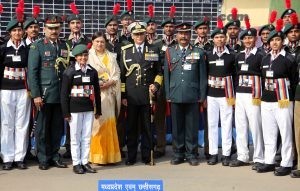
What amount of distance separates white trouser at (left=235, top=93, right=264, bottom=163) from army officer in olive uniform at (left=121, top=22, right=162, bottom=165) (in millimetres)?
1184

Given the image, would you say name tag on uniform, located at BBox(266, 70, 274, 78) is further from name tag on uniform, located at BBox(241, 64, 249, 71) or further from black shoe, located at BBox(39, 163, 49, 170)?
black shoe, located at BBox(39, 163, 49, 170)

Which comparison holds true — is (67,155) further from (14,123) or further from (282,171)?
(282,171)

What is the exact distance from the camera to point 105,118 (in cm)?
857

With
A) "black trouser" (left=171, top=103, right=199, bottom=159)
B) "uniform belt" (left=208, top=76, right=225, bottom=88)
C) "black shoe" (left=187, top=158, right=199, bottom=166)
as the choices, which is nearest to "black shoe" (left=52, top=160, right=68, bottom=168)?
"black trouser" (left=171, top=103, right=199, bottom=159)

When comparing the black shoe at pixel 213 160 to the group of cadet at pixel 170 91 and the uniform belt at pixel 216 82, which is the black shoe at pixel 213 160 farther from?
the uniform belt at pixel 216 82

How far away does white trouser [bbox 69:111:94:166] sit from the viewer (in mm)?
8047

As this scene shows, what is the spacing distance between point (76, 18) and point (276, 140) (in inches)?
133

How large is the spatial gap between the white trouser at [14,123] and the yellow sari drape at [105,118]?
3.09ft

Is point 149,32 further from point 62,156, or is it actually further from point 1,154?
point 1,154

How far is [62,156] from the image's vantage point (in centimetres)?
926

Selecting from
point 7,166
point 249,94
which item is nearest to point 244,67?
point 249,94

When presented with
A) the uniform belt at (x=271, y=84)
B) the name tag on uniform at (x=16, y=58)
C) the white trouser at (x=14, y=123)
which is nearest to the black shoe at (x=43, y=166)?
the white trouser at (x=14, y=123)

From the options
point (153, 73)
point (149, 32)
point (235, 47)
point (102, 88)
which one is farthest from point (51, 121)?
point (235, 47)

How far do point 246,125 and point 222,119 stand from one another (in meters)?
0.35
